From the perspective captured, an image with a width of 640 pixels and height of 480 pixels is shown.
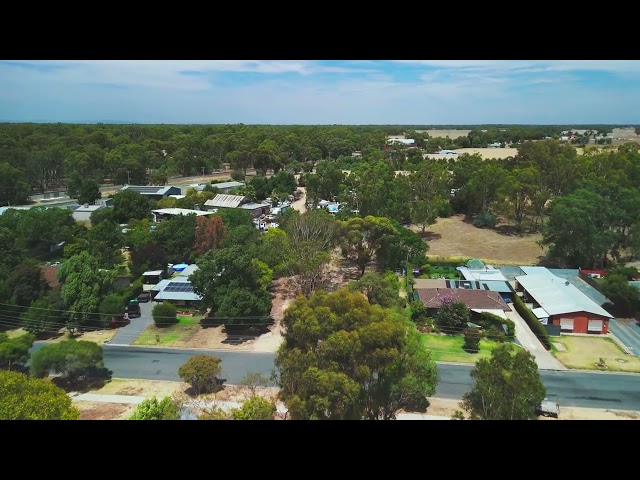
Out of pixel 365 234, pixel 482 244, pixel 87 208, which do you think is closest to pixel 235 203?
pixel 87 208

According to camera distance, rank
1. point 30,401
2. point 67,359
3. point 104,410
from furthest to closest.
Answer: point 67,359, point 104,410, point 30,401

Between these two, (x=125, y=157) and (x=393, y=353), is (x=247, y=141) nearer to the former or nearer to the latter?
(x=125, y=157)

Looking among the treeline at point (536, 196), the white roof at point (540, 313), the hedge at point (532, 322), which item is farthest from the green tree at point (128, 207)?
the white roof at point (540, 313)

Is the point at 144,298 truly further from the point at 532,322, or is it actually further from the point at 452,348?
the point at 532,322

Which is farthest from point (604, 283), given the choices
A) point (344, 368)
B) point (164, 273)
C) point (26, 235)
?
point (26, 235)

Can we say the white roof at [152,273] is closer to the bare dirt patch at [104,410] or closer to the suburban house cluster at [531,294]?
the bare dirt patch at [104,410]
